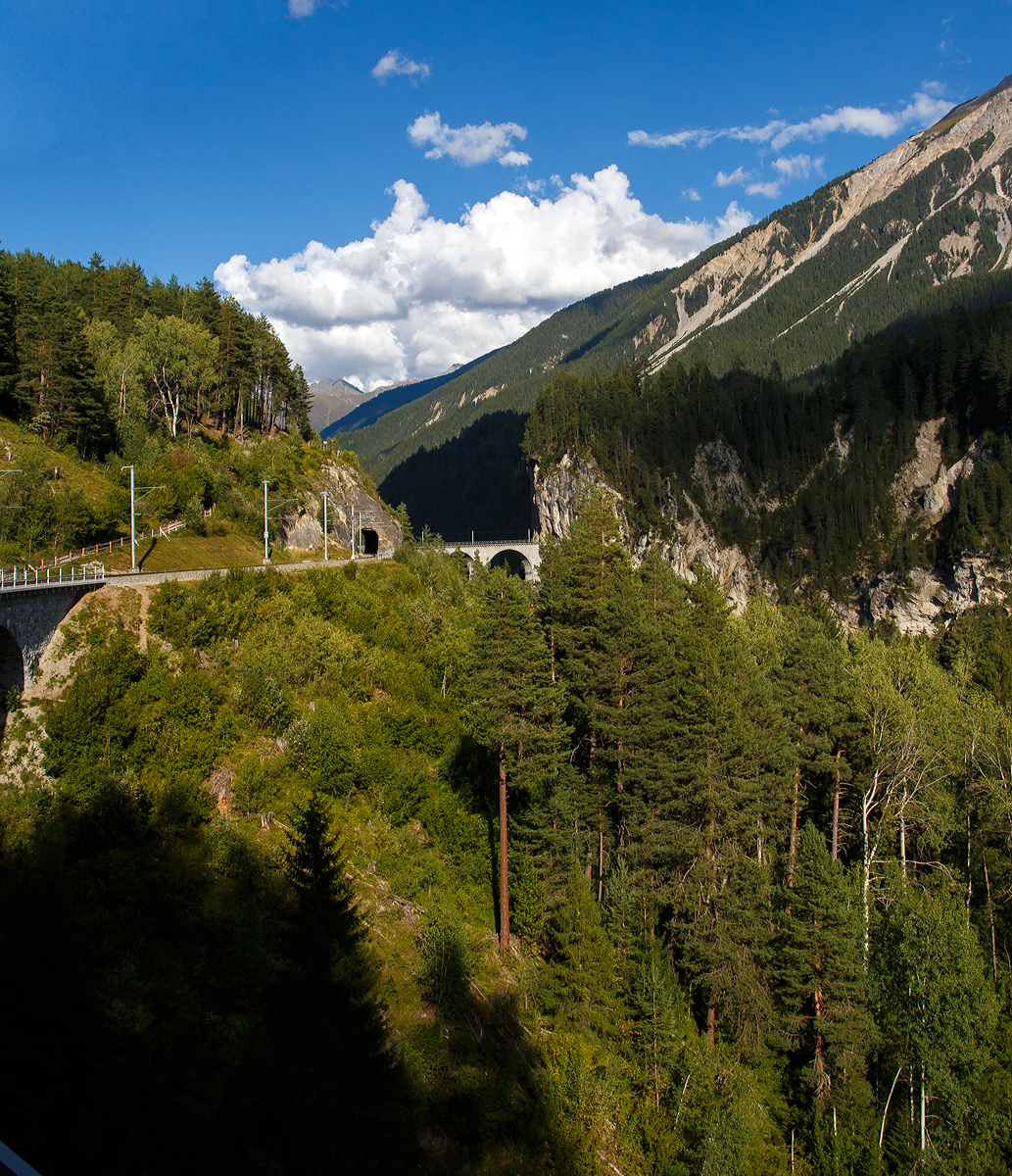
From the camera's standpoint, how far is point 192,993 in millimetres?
17094

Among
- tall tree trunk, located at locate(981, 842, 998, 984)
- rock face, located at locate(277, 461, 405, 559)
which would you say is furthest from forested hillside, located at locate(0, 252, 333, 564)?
tall tree trunk, located at locate(981, 842, 998, 984)

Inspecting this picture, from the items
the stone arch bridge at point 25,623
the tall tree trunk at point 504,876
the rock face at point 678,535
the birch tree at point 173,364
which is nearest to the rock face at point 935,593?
the rock face at point 678,535

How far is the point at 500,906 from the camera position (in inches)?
1014

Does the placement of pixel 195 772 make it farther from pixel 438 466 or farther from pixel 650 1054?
pixel 438 466

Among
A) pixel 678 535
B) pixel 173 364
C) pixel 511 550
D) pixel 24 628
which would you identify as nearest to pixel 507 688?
pixel 24 628

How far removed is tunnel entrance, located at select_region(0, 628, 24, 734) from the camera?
25781 millimetres

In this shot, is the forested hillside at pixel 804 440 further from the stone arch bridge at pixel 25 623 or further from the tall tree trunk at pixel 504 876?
the stone arch bridge at pixel 25 623

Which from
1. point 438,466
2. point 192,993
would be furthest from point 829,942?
point 438,466

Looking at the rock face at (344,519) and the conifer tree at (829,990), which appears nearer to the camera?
the conifer tree at (829,990)

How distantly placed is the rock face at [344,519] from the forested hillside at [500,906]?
20626 millimetres

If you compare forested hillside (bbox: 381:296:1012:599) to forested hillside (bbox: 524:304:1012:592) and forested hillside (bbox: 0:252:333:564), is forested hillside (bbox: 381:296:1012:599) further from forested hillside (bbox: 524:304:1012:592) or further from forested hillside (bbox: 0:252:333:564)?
forested hillside (bbox: 0:252:333:564)

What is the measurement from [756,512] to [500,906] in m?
101

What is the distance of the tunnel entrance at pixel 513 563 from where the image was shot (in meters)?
108

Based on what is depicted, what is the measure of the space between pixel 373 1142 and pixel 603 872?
48.9 ft
